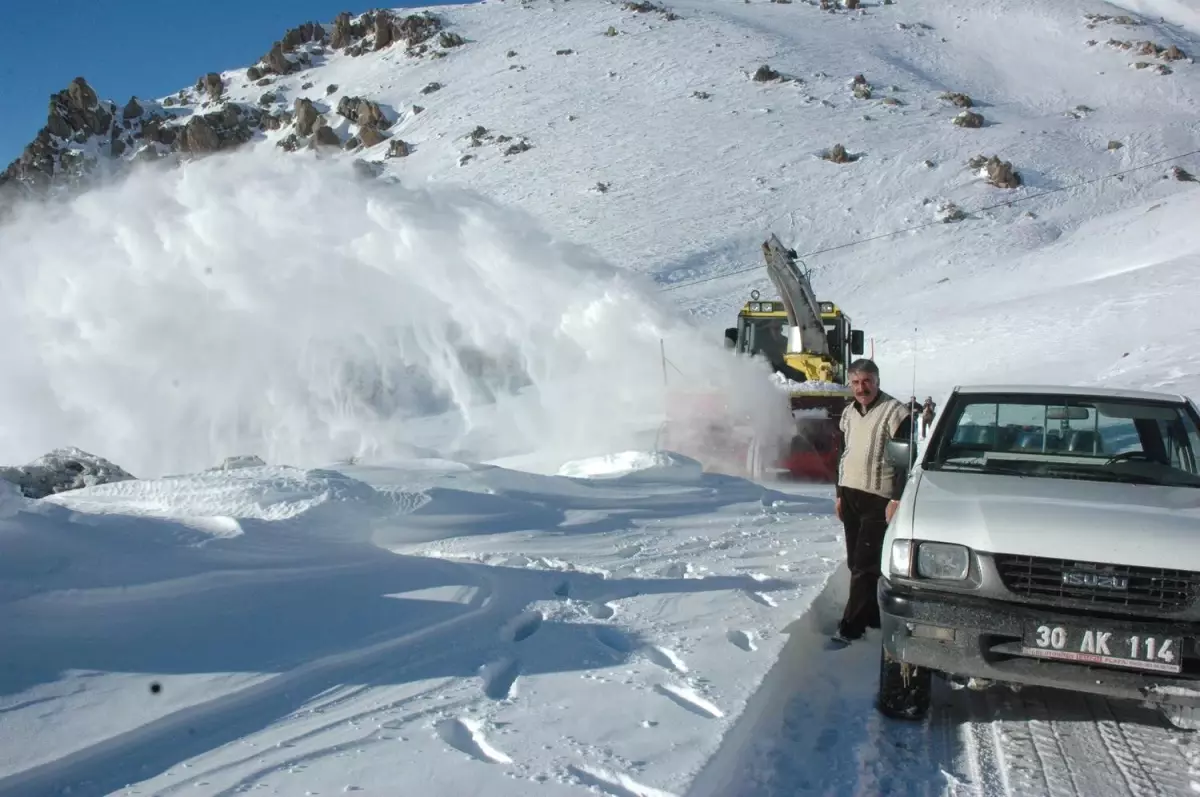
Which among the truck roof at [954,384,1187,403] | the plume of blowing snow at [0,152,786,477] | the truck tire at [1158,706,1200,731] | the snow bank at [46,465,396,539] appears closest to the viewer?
the truck tire at [1158,706,1200,731]

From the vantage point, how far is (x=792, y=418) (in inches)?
462

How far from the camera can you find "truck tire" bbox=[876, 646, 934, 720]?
156 inches

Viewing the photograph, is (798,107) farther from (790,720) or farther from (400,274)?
(790,720)

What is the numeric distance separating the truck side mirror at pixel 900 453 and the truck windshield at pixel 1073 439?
150 millimetres

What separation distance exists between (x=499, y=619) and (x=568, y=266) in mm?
10658

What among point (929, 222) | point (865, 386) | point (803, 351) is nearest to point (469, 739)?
point (865, 386)

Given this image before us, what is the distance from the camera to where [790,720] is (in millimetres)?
3949

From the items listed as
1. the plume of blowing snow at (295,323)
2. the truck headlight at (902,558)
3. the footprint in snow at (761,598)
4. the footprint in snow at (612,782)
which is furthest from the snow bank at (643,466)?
the footprint in snow at (612,782)

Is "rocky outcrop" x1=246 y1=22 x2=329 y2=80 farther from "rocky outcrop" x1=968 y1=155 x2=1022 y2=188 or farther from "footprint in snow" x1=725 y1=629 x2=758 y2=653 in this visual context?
"footprint in snow" x1=725 y1=629 x2=758 y2=653

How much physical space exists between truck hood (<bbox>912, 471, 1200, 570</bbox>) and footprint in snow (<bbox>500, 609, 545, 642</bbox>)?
2.05 metres

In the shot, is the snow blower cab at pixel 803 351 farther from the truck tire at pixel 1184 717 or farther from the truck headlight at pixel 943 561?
the truck headlight at pixel 943 561

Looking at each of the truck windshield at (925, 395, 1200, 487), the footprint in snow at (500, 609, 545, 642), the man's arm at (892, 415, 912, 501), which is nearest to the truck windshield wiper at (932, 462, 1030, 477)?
the truck windshield at (925, 395, 1200, 487)

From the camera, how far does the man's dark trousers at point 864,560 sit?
4996 mm

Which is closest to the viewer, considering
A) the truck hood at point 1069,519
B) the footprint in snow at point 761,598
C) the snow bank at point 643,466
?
the truck hood at point 1069,519
